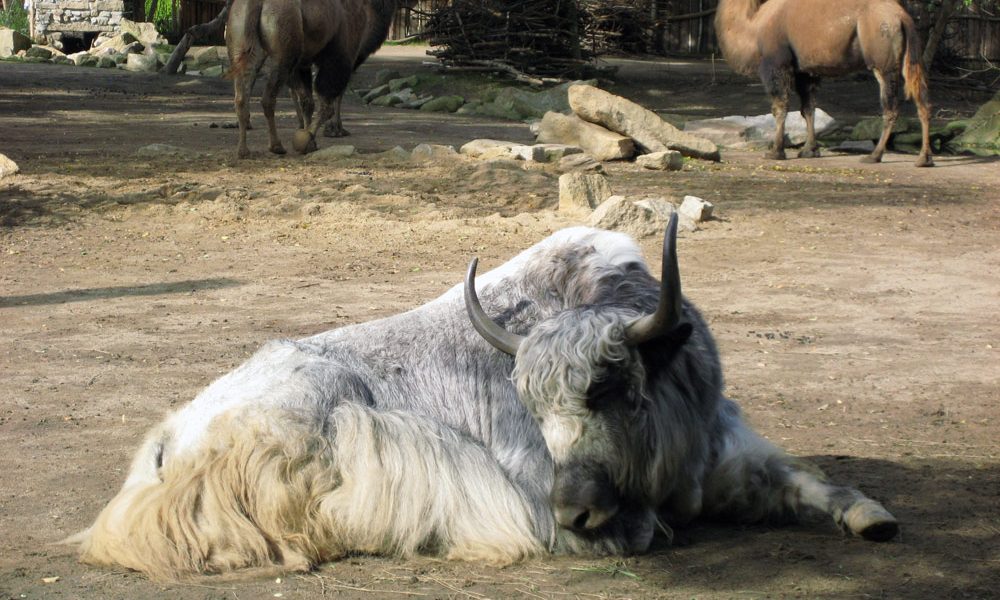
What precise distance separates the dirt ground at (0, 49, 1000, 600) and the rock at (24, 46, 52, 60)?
43.3 feet

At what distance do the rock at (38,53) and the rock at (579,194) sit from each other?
2177 centimetres

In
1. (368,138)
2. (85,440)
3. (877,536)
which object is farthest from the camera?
(368,138)

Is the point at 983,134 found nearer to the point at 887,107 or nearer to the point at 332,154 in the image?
the point at 887,107

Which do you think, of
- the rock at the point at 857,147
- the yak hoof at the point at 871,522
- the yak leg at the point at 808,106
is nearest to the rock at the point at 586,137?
the yak leg at the point at 808,106

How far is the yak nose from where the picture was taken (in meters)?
3.54

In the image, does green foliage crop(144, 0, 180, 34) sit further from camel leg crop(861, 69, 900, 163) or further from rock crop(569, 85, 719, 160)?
camel leg crop(861, 69, 900, 163)

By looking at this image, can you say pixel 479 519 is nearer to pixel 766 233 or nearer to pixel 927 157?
pixel 766 233

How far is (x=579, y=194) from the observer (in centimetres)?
1073

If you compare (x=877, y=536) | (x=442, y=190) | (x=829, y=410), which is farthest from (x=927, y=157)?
(x=877, y=536)

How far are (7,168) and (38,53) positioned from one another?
18.6 metres

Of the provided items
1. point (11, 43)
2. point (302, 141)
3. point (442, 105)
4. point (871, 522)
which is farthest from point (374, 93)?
point (871, 522)

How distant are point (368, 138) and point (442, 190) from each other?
14.6ft

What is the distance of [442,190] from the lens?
38.6 ft

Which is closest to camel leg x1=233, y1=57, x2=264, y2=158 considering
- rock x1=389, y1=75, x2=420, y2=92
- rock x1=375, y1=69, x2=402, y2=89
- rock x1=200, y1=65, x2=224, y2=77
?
rock x1=389, y1=75, x2=420, y2=92
